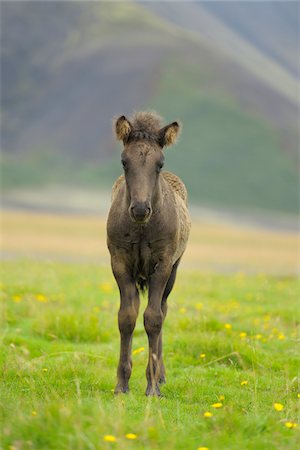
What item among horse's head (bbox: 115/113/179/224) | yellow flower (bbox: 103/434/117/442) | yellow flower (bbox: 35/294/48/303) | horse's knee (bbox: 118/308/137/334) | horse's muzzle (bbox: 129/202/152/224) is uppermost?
horse's head (bbox: 115/113/179/224)

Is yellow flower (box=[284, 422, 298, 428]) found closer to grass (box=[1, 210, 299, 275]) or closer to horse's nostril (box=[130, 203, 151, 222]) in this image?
horse's nostril (box=[130, 203, 151, 222])

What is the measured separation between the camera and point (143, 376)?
944 cm

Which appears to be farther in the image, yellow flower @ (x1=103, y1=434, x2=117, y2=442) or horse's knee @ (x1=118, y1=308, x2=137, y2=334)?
horse's knee @ (x1=118, y1=308, x2=137, y2=334)

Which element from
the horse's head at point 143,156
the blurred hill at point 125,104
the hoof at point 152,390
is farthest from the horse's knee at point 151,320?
the blurred hill at point 125,104

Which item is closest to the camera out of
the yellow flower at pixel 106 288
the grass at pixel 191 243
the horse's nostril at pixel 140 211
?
the horse's nostril at pixel 140 211

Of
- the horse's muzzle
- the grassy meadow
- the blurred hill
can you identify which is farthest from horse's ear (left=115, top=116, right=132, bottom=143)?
the blurred hill

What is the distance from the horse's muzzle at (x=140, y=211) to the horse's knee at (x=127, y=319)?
134 centimetres

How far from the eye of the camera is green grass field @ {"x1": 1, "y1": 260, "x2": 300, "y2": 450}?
5.91 meters

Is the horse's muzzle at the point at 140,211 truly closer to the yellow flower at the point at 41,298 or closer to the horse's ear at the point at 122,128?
the horse's ear at the point at 122,128

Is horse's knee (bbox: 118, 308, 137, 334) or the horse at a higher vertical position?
the horse

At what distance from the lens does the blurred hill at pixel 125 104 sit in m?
111

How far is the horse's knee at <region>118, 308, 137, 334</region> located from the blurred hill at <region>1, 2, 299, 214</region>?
93.2 meters

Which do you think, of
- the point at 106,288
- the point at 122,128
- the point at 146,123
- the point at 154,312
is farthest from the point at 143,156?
the point at 106,288

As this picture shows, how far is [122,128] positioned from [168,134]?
0.55 meters
